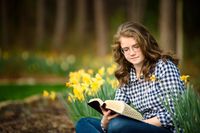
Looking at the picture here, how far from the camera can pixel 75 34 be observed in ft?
71.7

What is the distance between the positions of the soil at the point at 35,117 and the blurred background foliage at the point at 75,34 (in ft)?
4.69

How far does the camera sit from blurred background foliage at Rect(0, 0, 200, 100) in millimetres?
7414

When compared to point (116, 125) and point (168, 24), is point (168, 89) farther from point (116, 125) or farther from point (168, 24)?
point (168, 24)

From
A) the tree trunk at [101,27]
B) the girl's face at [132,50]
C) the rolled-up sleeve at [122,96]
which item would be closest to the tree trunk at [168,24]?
the rolled-up sleeve at [122,96]

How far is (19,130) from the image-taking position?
197 inches

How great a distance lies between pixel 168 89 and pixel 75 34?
1873 cm

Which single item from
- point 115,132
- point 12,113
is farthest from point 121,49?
point 12,113

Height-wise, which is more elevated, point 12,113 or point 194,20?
point 194,20

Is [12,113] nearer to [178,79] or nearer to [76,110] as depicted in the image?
[76,110]

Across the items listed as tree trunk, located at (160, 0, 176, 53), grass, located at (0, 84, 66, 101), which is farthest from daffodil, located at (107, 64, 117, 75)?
grass, located at (0, 84, 66, 101)

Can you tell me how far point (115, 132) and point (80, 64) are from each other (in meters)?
10.1

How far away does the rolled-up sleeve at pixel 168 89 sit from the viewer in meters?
3.16

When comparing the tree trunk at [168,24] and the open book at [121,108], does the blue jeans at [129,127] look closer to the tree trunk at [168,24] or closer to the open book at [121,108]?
the open book at [121,108]

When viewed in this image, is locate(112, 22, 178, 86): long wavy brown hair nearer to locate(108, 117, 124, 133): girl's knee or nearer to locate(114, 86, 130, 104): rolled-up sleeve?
locate(114, 86, 130, 104): rolled-up sleeve
